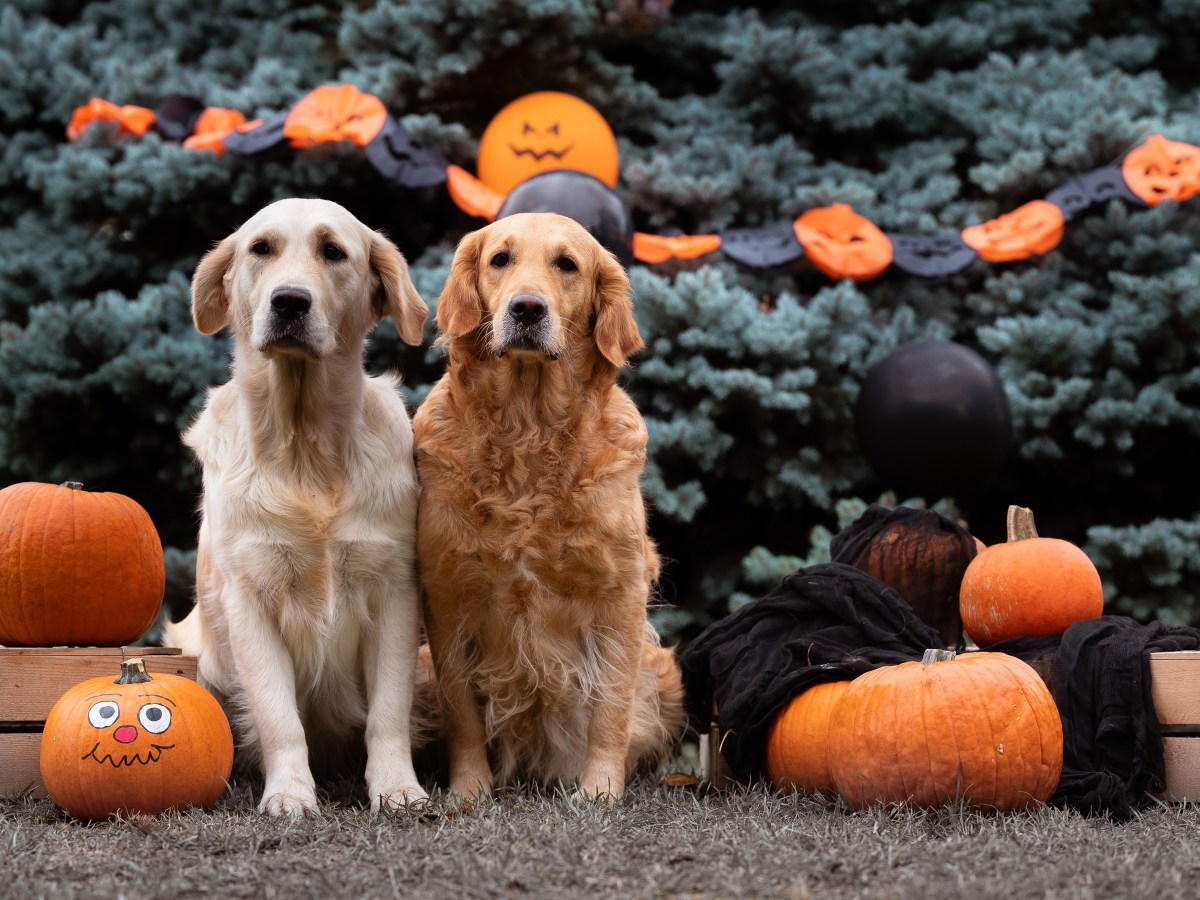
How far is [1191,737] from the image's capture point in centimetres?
280

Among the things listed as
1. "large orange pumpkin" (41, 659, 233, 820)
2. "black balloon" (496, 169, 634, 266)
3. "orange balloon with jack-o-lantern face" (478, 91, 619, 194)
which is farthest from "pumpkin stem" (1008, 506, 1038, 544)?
"orange balloon with jack-o-lantern face" (478, 91, 619, 194)

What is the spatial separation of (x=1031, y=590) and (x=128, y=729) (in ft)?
7.68

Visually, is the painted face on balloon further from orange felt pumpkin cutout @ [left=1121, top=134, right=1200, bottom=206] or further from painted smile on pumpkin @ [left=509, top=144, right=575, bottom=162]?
orange felt pumpkin cutout @ [left=1121, top=134, right=1200, bottom=206]

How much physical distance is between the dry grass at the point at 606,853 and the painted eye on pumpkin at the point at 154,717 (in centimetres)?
21

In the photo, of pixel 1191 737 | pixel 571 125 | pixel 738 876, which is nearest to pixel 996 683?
pixel 1191 737

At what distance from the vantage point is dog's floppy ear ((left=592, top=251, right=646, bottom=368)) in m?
3.06

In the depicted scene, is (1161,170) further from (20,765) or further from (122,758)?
(20,765)

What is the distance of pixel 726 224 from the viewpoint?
591cm

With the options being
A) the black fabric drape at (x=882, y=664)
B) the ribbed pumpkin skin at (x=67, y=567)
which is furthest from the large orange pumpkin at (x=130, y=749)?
the black fabric drape at (x=882, y=664)

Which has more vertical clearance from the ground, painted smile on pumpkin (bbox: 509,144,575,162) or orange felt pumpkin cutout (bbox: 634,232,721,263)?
painted smile on pumpkin (bbox: 509,144,575,162)

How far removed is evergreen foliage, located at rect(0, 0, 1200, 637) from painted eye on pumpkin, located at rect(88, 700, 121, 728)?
8.41 ft

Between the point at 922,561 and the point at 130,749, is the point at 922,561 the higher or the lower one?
the higher one

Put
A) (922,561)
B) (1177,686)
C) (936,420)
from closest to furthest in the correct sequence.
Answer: (1177,686)
(922,561)
(936,420)

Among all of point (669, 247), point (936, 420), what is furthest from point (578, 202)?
point (936, 420)
